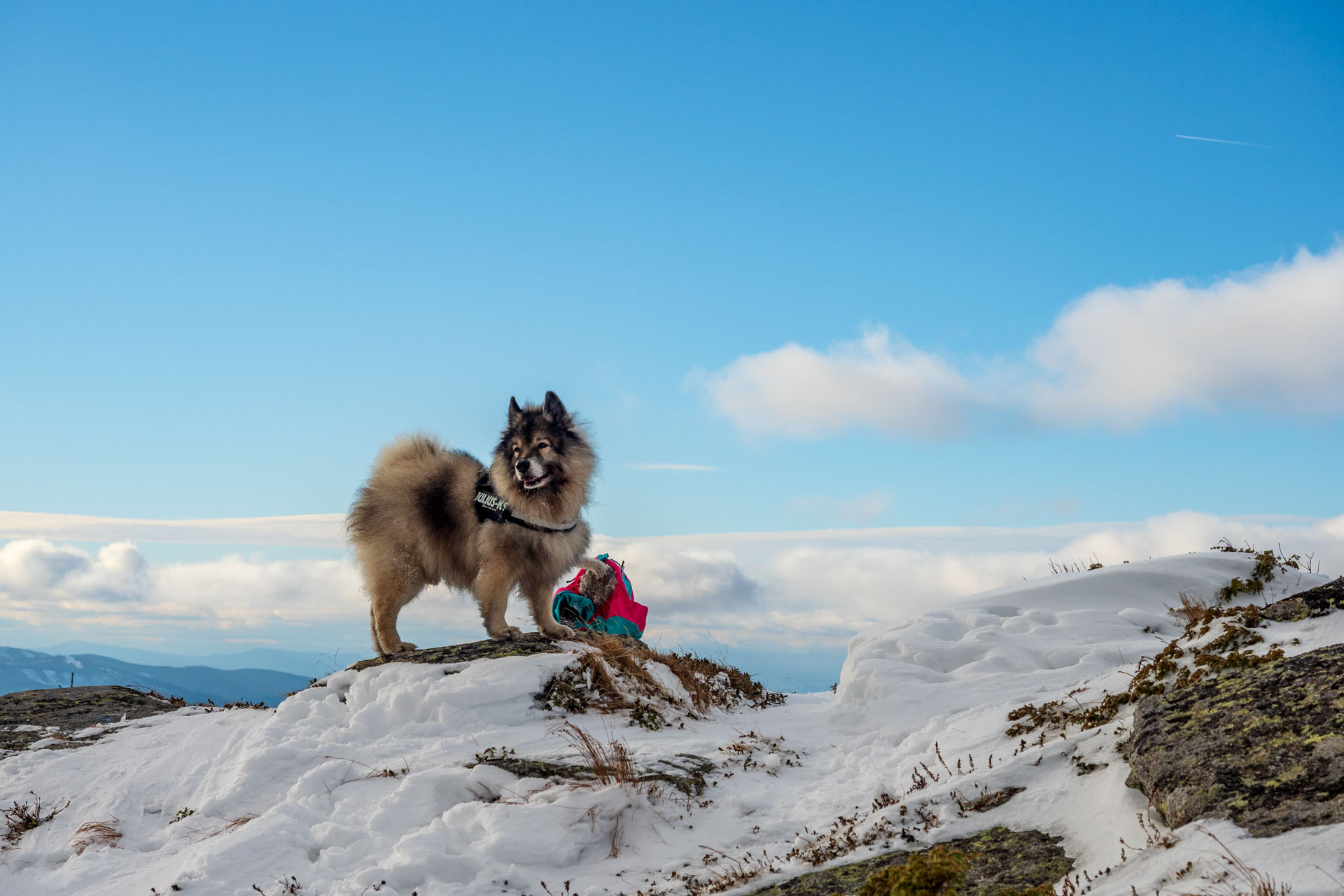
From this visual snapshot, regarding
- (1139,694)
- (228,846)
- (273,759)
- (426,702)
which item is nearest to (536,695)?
(426,702)

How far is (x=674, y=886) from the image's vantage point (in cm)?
Answer: 528

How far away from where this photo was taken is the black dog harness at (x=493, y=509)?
988 centimetres

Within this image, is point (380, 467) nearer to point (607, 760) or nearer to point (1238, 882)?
point (607, 760)

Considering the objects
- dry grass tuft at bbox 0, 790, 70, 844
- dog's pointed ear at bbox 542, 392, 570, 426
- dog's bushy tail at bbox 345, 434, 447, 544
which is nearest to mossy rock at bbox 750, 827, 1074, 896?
dog's pointed ear at bbox 542, 392, 570, 426

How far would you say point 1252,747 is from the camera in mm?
4180

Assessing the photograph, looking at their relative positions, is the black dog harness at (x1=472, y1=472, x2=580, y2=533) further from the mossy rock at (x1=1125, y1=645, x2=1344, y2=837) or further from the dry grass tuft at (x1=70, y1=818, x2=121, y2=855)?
the mossy rock at (x1=1125, y1=645, x2=1344, y2=837)

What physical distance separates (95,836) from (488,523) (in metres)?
4.53

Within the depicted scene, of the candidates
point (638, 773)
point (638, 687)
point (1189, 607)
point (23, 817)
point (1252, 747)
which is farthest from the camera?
point (1189, 607)

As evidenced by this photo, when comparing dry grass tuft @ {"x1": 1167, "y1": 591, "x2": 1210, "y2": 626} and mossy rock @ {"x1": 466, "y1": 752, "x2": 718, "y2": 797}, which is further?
dry grass tuft @ {"x1": 1167, "y1": 591, "x2": 1210, "y2": 626}

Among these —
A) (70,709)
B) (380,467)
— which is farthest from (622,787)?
(70,709)

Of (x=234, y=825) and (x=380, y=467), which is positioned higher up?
(x=380, y=467)

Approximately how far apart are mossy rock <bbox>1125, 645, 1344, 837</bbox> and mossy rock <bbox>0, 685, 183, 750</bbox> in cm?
1071

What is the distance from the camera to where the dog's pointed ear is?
404 inches

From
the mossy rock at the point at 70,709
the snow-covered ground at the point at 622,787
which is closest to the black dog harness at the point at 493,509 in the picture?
the snow-covered ground at the point at 622,787
